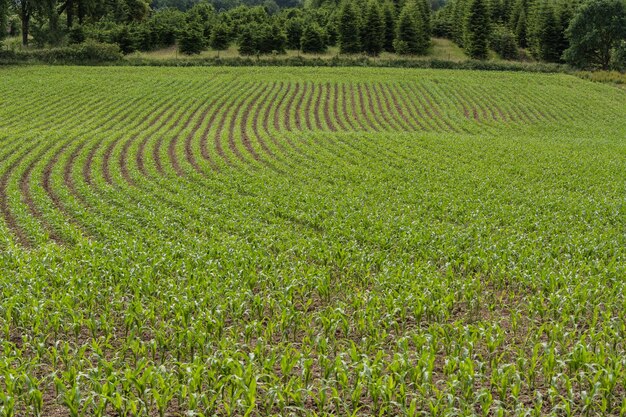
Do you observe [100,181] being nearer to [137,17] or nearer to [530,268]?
[530,268]

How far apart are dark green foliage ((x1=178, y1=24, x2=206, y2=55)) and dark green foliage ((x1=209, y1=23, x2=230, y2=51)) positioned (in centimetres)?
178

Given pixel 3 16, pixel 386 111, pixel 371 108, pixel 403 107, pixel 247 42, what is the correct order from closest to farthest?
1. pixel 386 111
2. pixel 371 108
3. pixel 403 107
4. pixel 3 16
5. pixel 247 42

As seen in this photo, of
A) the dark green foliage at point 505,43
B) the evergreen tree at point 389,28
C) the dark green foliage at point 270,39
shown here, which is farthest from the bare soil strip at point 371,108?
the dark green foliage at point 505,43

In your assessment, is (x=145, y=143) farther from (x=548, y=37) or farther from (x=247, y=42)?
(x=548, y=37)

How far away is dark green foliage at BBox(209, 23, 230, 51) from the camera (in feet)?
269

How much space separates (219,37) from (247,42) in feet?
16.6

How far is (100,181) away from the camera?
2683 cm

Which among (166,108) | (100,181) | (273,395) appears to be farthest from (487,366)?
(166,108)

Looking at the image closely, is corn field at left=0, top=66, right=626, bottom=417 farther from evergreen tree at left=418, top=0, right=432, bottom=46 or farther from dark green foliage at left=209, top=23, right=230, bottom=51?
evergreen tree at left=418, top=0, right=432, bottom=46

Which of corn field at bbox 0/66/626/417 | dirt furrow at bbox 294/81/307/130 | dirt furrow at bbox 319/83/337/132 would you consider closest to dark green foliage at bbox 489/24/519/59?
dirt furrow at bbox 319/83/337/132

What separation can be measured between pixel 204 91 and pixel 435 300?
166ft

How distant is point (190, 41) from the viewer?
263ft

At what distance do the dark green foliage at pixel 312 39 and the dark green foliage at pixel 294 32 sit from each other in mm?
1977

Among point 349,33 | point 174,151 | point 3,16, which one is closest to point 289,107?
point 174,151
